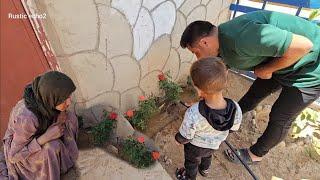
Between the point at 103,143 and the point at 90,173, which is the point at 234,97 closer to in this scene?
the point at 103,143

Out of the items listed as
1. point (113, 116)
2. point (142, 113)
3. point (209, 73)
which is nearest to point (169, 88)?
point (142, 113)

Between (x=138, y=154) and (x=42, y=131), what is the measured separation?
88 centimetres

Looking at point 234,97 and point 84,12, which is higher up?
point 84,12

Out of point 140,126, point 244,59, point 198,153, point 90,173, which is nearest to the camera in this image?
point 244,59

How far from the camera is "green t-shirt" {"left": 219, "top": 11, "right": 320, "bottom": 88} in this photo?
2291mm

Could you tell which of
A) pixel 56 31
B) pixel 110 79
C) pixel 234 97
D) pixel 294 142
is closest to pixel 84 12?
pixel 56 31

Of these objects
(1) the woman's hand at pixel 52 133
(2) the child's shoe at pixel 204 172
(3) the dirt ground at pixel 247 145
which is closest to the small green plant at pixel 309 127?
(3) the dirt ground at pixel 247 145

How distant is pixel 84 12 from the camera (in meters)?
2.67

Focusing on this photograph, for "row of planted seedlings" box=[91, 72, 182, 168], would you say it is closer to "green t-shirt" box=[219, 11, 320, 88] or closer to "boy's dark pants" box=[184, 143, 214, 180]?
"boy's dark pants" box=[184, 143, 214, 180]

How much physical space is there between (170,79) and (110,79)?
963 mm

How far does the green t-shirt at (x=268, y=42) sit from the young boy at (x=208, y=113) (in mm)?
208

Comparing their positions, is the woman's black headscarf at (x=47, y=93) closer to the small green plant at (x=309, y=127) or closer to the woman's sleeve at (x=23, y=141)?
the woman's sleeve at (x=23, y=141)

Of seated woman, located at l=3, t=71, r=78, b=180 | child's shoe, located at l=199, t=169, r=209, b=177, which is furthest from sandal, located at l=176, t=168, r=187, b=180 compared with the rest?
seated woman, located at l=3, t=71, r=78, b=180

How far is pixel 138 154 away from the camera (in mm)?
3098
